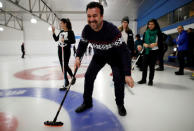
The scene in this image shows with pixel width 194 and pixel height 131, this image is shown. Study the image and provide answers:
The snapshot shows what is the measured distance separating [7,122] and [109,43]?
1559 mm

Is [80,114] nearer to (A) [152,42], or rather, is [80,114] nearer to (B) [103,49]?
(B) [103,49]

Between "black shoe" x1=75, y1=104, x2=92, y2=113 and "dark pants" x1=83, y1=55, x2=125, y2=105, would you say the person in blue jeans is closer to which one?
"dark pants" x1=83, y1=55, x2=125, y2=105

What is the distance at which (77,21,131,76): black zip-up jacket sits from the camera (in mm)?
1296

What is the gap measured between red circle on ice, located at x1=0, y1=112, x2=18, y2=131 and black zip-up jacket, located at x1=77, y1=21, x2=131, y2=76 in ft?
4.05

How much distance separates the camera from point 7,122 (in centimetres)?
141

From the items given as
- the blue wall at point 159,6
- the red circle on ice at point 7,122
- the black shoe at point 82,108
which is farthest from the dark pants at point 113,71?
the blue wall at point 159,6

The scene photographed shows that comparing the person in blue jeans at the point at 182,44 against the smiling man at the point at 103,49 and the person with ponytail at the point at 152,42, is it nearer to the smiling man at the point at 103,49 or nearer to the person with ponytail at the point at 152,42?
the person with ponytail at the point at 152,42

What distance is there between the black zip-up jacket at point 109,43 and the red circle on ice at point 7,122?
1234mm

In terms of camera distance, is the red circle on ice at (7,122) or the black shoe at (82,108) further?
the black shoe at (82,108)

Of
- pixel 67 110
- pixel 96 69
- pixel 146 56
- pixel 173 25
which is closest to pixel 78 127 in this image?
pixel 67 110

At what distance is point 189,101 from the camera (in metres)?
2.00

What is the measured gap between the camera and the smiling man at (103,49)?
1.27 m

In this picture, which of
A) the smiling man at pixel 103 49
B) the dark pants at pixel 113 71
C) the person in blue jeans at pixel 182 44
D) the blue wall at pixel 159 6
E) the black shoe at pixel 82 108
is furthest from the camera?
the blue wall at pixel 159 6

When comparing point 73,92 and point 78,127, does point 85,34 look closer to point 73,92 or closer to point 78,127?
point 78,127
